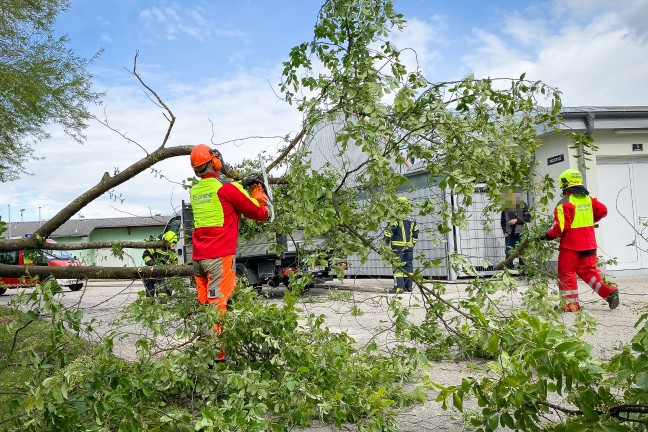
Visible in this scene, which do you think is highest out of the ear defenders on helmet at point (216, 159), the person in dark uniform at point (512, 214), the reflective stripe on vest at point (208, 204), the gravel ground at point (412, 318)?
the ear defenders on helmet at point (216, 159)

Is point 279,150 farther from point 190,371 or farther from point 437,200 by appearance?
point 190,371


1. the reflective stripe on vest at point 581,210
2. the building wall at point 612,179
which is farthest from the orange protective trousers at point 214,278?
the building wall at point 612,179

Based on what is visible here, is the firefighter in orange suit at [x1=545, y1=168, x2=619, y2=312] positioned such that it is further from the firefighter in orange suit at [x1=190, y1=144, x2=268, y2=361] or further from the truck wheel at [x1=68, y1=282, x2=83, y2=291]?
the truck wheel at [x1=68, y1=282, x2=83, y2=291]

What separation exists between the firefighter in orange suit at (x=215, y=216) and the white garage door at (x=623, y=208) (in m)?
9.82

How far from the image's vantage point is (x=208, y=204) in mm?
4844

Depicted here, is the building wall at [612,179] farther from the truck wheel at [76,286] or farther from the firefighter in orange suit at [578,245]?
the truck wheel at [76,286]

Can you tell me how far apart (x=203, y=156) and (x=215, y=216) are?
0.51 meters

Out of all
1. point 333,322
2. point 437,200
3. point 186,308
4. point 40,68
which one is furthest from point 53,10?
point 437,200

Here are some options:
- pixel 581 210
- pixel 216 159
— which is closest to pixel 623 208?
pixel 581 210

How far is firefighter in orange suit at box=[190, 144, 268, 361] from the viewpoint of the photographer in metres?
4.67

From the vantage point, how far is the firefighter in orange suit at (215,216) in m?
4.67

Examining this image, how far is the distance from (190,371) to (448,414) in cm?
165

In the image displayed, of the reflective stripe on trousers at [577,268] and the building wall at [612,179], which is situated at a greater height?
the building wall at [612,179]

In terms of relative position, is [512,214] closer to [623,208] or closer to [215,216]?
[215,216]
